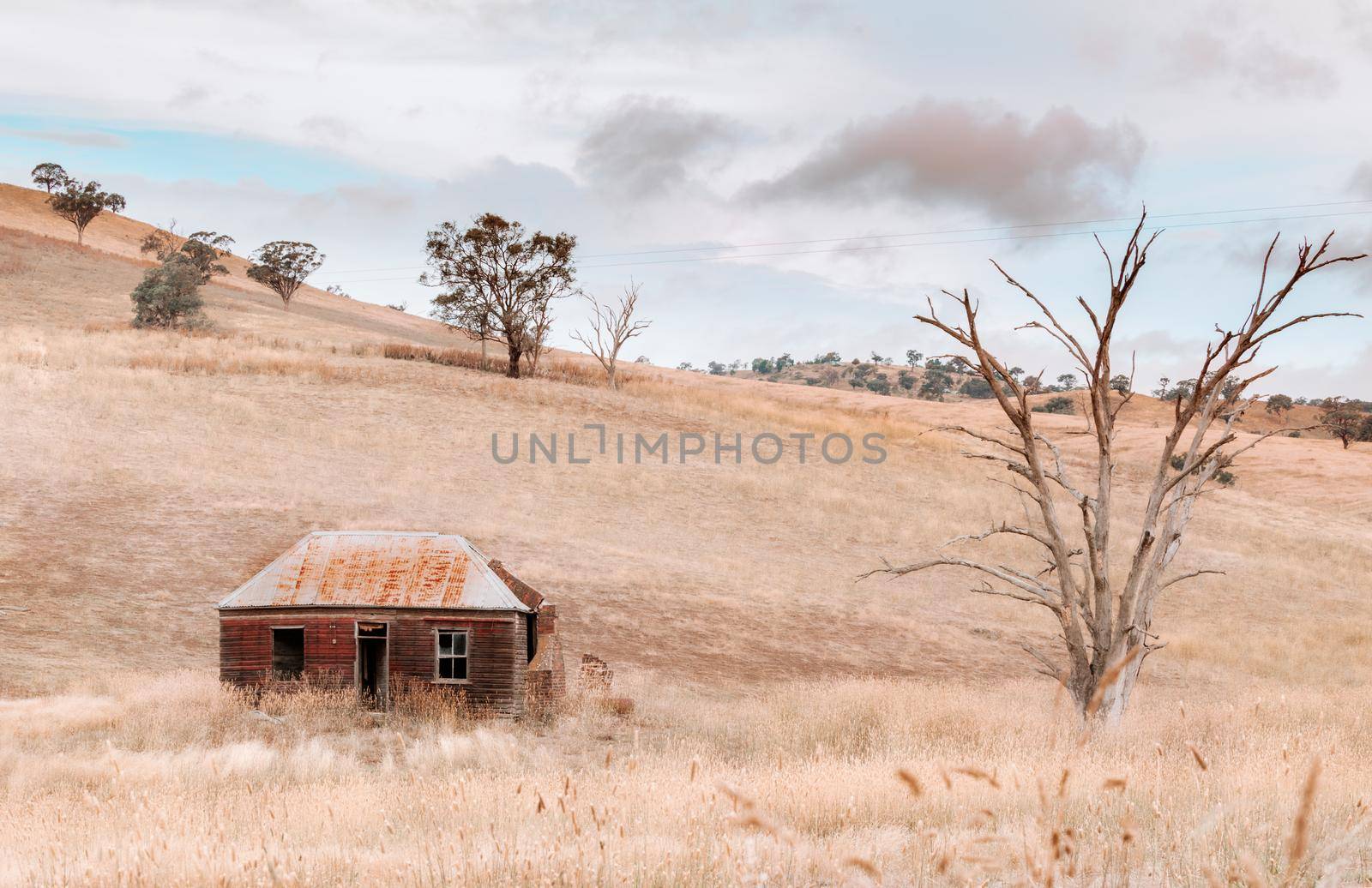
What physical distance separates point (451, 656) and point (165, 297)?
172ft

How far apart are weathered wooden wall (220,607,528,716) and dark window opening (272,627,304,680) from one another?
0.17m

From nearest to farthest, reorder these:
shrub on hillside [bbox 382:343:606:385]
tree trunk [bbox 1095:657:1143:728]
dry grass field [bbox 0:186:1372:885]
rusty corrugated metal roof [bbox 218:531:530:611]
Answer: dry grass field [bbox 0:186:1372:885], tree trunk [bbox 1095:657:1143:728], rusty corrugated metal roof [bbox 218:531:530:611], shrub on hillside [bbox 382:343:606:385]

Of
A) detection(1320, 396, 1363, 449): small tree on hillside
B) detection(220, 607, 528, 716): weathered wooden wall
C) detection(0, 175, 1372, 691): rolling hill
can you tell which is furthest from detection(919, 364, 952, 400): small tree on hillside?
detection(220, 607, 528, 716): weathered wooden wall

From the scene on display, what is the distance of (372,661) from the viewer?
2084 centimetres

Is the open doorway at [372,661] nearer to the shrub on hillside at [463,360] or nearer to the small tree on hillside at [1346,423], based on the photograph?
the shrub on hillside at [463,360]

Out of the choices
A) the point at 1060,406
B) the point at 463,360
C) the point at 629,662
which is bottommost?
the point at 629,662

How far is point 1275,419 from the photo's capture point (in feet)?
382

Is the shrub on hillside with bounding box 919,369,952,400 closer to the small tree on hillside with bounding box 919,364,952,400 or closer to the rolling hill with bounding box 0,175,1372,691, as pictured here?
the small tree on hillside with bounding box 919,364,952,400

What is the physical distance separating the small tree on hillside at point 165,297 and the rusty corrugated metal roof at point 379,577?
49.1m

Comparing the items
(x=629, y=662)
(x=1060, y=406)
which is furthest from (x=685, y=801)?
(x=1060, y=406)

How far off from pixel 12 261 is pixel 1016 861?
90.6 m

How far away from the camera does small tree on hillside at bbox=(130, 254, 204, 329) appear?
62000 mm

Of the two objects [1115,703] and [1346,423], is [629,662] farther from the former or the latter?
[1346,423]

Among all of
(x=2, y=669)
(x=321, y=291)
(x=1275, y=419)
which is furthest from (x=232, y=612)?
(x=1275, y=419)
